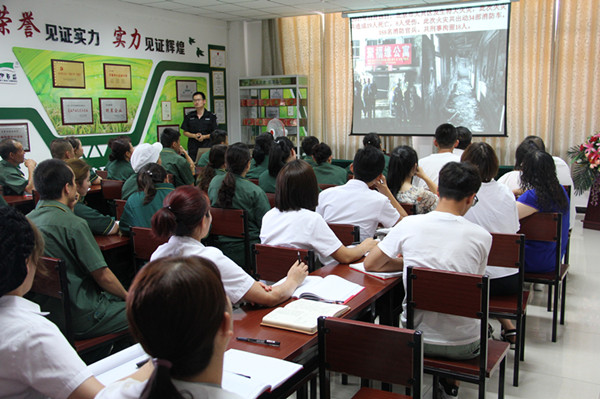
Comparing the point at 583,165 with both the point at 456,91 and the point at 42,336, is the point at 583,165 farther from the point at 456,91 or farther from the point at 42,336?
the point at 42,336

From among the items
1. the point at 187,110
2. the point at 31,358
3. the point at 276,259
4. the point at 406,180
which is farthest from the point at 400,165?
the point at 187,110

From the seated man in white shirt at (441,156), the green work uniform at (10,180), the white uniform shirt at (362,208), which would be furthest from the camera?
the green work uniform at (10,180)

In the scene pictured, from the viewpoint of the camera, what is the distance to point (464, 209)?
2264mm

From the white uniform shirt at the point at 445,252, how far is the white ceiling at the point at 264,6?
19.8 ft

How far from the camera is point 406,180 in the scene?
373 cm

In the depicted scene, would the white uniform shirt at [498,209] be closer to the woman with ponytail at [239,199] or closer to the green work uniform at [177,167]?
the woman with ponytail at [239,199]

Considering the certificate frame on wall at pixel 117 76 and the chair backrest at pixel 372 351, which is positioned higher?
the certificate frame on wall at pixel 117 76

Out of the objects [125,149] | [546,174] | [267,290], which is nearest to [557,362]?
[546,174]

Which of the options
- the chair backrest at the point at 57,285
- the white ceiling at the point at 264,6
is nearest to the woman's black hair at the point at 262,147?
the white ceiling at the point at 264,6

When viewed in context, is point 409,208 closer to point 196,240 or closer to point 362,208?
point 362,208

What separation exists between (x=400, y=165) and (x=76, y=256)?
2.16 metres

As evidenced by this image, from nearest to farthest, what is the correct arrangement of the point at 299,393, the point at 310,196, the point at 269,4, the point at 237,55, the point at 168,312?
1. the point at 168,312
2. the point at 299,393
3. the point at 310,196
4. the point at 269,4
5. the point at 237,55

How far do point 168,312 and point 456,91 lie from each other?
24.5ft

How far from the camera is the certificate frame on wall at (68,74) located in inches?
258
